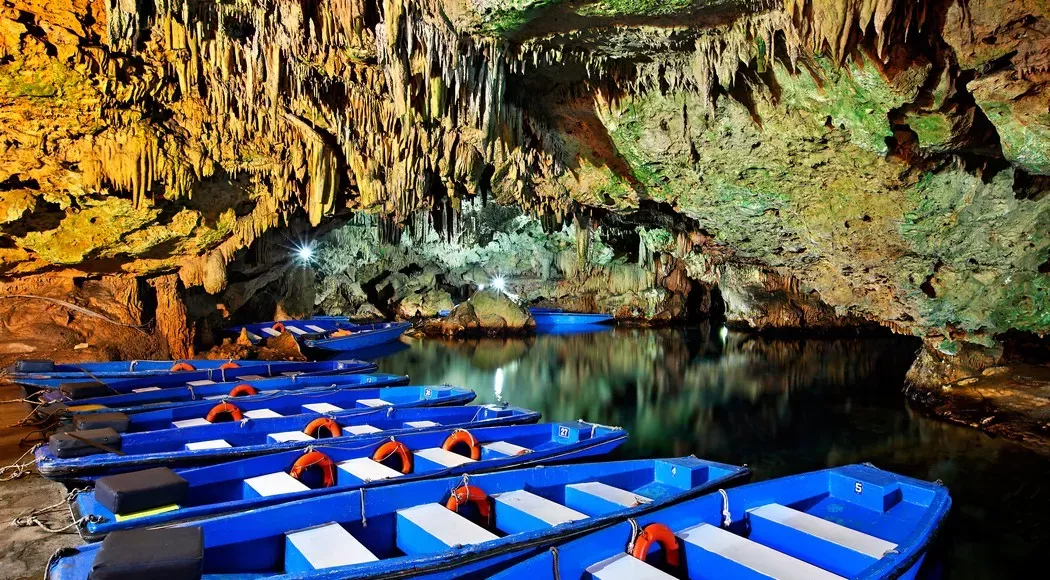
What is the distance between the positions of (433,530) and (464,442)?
214cm

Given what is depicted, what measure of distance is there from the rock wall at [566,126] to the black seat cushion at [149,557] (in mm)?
5640

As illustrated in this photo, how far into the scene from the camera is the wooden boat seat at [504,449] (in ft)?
18.6

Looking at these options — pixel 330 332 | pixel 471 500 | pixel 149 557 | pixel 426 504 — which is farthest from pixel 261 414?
pixel 330 332

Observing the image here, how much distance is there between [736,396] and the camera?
38.0 feet

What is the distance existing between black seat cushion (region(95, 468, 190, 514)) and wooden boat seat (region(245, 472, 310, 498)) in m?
0.60

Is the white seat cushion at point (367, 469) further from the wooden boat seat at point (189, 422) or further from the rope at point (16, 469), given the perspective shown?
the rope at point (16, 469)

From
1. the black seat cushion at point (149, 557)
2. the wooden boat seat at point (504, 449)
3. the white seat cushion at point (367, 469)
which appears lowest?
the wooden boat seat at point (504, 449)

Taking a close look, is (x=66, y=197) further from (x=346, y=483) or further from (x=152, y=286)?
(x=346, y=483)

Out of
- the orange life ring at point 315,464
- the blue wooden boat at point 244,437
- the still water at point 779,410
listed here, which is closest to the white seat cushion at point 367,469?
the orange life ring at point 315,464

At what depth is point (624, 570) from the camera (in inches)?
126

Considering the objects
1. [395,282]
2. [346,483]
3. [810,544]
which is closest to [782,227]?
[810,544]

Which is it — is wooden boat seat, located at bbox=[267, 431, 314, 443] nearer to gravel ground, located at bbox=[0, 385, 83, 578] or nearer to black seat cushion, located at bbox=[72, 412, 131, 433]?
black seat cushion, located at bbox=[72, 412, 131, 433]

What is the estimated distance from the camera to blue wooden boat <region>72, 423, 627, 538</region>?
3598 millimetres

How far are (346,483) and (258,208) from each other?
8.80 metres
